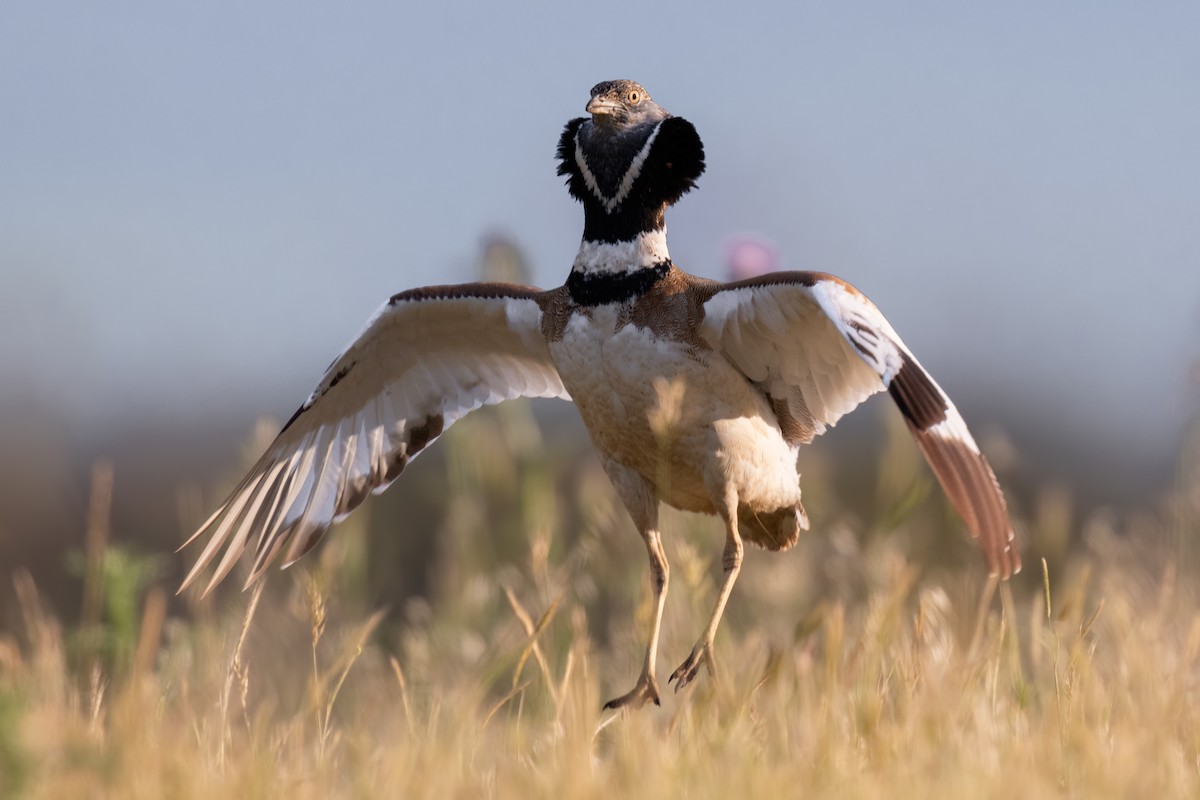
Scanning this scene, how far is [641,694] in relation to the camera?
6137 millimetres

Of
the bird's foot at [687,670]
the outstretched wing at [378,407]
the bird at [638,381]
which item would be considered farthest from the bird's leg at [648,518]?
the outstretched wing at [378,407]

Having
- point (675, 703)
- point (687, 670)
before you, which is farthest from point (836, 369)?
point (675, 703)

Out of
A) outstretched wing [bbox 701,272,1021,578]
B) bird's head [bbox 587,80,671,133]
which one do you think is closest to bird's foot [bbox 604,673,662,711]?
outstretched wing [bbox 701,272,1021,578]

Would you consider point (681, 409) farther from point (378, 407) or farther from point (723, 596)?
point (378, 407)

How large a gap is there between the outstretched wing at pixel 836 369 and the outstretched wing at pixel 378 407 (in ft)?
3.79

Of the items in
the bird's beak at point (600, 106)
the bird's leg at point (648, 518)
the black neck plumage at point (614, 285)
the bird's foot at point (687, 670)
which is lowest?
the bird's foot at point (687, 670)

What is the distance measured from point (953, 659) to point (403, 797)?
186 cm

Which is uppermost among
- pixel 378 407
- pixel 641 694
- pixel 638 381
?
pixel 638 381

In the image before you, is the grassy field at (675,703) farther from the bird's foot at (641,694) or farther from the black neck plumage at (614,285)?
the black neck plumage at (614,285)

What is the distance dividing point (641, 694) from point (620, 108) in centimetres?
255

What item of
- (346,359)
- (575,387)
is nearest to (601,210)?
(575,387)

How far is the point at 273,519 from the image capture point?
24.3 feet

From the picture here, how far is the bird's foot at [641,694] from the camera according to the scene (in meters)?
6.10

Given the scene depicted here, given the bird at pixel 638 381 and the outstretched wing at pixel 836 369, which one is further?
the bird at pixel 638 381
